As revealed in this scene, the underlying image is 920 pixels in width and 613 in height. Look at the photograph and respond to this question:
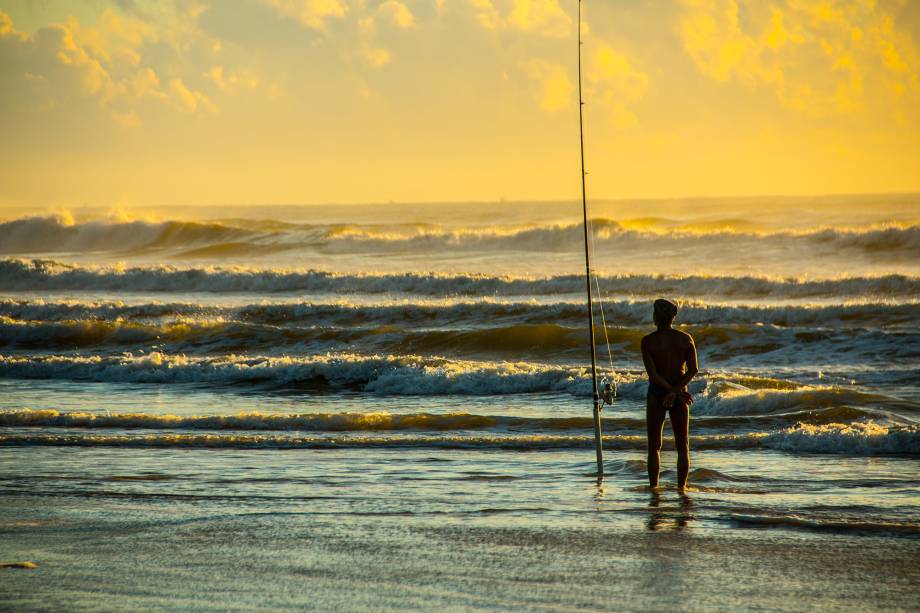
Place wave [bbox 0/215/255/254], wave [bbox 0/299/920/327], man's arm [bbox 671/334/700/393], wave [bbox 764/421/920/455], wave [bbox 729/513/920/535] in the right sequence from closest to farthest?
wave [bbox 729/513/920/535]
man's arm [bbox 671/334/700/393]
wave [bbox 764/421/920/455]
wave [bbox 0/299/920/327]
wave [bbox 0/215/255/254]

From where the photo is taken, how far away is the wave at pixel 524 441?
947 cm

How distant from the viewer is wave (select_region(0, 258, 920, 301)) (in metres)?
27.8

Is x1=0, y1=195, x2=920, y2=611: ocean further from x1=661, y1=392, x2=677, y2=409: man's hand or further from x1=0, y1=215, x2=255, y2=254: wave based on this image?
x1=0, y1=215, x2=255, y2=254: wave

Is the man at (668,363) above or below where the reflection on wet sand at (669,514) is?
above

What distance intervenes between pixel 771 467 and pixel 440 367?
6729 millimetres

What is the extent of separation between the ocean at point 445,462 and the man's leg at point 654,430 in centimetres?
18

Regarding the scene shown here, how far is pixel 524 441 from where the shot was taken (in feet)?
33.1

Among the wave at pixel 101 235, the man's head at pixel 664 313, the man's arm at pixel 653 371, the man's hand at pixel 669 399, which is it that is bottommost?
the man's hand at pixel 669 399

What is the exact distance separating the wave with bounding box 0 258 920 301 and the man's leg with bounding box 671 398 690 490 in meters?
19.5

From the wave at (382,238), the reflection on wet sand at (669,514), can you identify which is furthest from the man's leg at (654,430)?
the wave at (382,238)

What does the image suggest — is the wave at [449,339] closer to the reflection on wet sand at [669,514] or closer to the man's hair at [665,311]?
the man's hair at [665,311]

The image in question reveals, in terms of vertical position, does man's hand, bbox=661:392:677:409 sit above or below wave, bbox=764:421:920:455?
above

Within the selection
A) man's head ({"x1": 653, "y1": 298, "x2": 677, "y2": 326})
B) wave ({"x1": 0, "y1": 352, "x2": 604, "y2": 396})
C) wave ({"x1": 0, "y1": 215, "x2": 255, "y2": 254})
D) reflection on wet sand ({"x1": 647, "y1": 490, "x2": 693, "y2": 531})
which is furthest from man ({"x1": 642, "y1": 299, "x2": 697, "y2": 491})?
wave ({"x1": 0, "y1": 215, "x2": 255, "y2": 254})

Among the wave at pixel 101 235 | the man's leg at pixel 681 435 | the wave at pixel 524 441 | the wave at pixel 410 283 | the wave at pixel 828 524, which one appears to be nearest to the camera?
the wave at pixel 828 524
